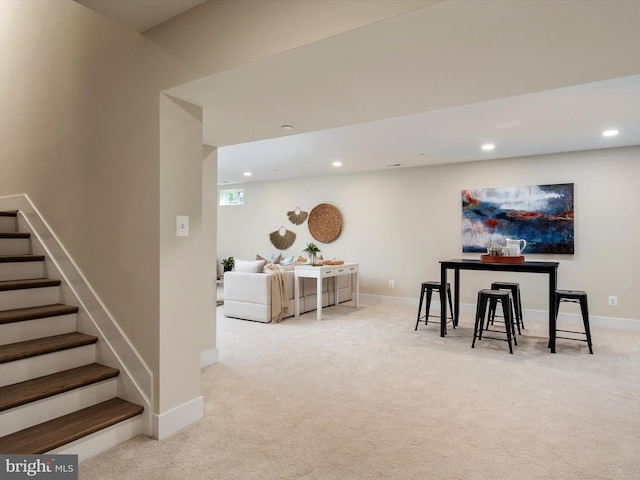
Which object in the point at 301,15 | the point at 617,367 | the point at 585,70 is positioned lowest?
the point at 617,367

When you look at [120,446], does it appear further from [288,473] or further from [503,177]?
Result: [503,177]

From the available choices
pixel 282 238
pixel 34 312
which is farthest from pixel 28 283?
pixel 282 238

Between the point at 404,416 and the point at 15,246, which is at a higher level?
the point at 15,246

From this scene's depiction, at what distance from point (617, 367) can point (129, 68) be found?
461 cm

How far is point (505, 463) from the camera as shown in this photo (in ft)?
6.84

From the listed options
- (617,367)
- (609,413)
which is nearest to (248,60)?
(609,413)

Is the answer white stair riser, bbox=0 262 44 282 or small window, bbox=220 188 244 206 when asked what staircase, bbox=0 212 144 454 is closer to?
white stair riser, bbox=0 262 44 282

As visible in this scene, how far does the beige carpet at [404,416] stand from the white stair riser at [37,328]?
0.95m

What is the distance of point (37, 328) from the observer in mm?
2578

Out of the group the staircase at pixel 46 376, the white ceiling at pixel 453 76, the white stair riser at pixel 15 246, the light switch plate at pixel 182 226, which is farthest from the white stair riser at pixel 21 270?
the white ceiling at pixel 453 76

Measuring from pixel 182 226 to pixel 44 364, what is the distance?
1126mm

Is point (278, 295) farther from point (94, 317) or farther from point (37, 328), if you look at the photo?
point (37, 328)

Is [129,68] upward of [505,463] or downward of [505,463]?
upward

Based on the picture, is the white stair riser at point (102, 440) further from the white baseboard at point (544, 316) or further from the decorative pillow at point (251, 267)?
the white baseboard at point (544, 316)
